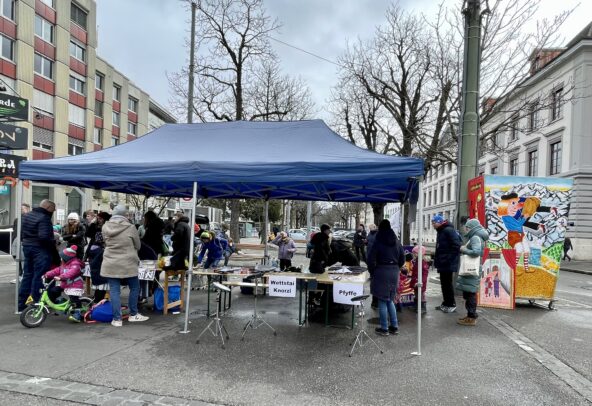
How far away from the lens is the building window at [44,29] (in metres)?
28.1

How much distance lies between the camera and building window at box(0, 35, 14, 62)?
82.9 feet

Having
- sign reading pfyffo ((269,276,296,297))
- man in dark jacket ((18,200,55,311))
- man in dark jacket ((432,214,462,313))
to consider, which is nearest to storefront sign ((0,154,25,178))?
man in dark jacket ((18,200,55,311))

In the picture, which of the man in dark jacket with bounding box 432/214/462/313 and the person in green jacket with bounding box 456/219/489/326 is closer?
the person in green jacket with bounding box 456/219/489/326

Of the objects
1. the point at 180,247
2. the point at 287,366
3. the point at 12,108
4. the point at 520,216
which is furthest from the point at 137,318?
the point at 12,108

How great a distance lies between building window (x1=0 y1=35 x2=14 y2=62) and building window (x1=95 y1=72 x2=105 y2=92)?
11.2m

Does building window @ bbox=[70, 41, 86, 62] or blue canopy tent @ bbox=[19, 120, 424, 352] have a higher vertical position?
building window @ bbox=[70, 41, 86, 62]

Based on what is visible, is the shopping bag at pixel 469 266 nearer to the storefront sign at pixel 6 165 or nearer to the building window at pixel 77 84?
the storefront sign at pixel 6 165

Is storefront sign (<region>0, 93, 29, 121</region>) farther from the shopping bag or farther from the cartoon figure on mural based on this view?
the cartoon figure on mural

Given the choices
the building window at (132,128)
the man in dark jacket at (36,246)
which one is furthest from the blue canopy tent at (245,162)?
the building window at (132,128)

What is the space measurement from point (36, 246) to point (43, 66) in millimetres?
27713

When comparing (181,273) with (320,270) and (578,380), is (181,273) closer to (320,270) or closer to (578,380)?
(320,270)

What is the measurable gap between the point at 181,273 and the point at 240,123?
296 cm

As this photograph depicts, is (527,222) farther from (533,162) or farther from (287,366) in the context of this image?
(533,162)

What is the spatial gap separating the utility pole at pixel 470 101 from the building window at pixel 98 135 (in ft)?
113
